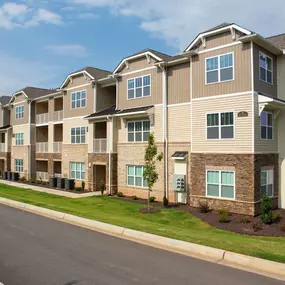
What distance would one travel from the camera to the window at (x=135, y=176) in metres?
23.2

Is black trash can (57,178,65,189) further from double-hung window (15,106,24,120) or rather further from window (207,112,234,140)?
window (207,112,234,140)

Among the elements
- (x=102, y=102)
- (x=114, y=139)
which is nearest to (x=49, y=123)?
(x=102, y=102)

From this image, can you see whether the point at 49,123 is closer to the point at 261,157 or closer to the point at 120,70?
the point at 120,70

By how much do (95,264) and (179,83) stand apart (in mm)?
15593

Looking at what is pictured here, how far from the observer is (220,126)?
1803 centimetres

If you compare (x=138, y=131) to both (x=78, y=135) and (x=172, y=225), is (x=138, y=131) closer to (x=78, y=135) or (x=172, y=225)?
(x=78, y=135)

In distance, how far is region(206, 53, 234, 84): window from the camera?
17734mm

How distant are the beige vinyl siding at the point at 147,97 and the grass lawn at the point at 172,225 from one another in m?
7.41

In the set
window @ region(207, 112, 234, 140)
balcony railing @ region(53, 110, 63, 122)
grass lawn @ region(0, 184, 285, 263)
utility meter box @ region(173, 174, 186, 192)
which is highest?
balcony railing @ region(53, 110, 63, 122)

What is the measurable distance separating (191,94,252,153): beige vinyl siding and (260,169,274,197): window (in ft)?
6.86

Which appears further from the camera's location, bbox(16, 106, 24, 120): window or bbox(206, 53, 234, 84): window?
bbox(16, 106, 24, 120): window

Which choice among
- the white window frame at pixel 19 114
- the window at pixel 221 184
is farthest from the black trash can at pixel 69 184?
the white window frame at pixel 19 114

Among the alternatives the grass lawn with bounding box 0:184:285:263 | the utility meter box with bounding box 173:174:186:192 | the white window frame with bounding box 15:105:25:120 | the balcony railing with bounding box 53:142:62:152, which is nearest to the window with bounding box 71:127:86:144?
the balcony railing with bounding box 53:142:62:152

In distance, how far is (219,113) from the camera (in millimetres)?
18125
